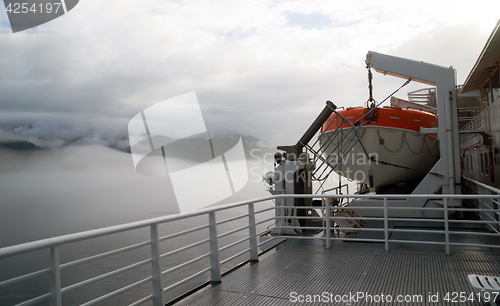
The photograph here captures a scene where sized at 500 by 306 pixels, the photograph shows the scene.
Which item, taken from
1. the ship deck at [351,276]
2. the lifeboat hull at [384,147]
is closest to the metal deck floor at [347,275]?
the ship deck at [351,276]

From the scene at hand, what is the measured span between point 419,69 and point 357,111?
211 centimetres

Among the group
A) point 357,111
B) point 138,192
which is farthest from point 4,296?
point 138,192

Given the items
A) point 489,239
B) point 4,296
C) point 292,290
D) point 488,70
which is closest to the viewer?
point 292,290

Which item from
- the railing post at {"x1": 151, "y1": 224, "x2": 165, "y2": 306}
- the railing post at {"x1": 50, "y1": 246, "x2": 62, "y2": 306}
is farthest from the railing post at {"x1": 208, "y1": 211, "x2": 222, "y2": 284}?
the railing post at {"x1": 50, "y1": 246, "x2": 62, "y2": 306}

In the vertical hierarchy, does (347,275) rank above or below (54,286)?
below

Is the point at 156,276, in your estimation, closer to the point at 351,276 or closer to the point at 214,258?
the point at 214,258

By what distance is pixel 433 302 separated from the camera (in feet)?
10.1

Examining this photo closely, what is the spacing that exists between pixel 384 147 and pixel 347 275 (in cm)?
609

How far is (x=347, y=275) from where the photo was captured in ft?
12.9

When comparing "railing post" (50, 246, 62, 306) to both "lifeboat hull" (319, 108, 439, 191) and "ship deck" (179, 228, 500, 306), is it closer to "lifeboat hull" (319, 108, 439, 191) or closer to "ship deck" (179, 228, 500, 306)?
"ship deck" (179, 228, 500, 306)

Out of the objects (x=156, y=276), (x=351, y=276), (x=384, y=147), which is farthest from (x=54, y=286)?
(x=384, y=147)

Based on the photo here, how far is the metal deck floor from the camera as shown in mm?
3309

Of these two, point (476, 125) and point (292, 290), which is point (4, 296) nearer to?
point (292, 290)

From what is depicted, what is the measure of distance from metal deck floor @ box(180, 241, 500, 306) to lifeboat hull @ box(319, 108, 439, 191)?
15.3 feet
